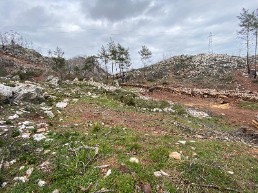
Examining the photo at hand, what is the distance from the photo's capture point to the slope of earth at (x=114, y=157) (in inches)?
376

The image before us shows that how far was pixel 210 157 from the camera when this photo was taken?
11641 millimetres

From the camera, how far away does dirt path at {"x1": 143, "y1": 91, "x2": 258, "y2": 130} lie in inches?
976

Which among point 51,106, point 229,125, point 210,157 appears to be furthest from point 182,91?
point 210,157

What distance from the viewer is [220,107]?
1184 inches

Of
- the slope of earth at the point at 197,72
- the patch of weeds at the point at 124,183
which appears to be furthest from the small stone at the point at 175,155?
the slope of earth at the point at 197,72

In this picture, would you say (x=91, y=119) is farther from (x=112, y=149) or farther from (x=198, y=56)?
(x=198, y=56)

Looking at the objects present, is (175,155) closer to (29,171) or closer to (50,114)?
(29,171)

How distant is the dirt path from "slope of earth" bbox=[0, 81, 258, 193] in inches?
364

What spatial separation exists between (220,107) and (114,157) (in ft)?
69.9

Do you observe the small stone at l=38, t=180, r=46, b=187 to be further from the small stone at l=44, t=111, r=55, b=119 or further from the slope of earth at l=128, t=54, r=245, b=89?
the slope of earth at l=128, t=54, r=245, b=89

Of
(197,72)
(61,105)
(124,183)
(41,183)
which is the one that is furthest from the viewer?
(197,72)

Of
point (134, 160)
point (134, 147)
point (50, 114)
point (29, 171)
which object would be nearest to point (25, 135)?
point (29, 171)

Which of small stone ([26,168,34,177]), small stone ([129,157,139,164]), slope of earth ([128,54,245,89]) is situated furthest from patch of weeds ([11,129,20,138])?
slope of earth ([128,54,245,89])

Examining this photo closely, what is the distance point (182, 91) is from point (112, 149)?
2829cm
